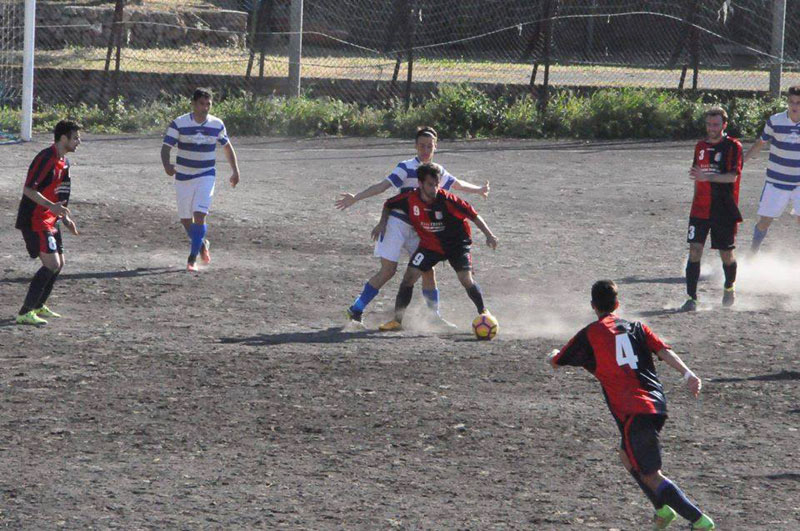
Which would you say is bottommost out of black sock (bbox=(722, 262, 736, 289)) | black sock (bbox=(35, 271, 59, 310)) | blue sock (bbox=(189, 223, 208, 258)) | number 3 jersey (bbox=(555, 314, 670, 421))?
black sock (bbox=(35, 271, 59, 310))

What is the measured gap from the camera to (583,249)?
14.5 m

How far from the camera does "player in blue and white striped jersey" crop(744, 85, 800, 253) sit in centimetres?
1332

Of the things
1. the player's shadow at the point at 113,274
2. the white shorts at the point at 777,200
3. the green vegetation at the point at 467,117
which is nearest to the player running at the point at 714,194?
the white shorts at the point at 777,200

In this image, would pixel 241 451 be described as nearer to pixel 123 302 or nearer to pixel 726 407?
pixel 726 407

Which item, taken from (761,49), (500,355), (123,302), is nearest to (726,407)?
(500,355)

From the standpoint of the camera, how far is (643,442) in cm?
624

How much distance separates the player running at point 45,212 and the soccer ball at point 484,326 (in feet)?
11.7

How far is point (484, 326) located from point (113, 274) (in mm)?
4483

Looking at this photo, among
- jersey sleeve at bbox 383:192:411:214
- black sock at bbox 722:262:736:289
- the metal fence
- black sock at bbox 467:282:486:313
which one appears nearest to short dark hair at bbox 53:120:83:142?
jersey sleeve at bbox 383:192:411:214

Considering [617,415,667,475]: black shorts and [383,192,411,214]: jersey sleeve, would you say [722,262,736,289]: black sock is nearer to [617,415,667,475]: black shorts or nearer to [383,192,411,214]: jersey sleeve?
[383,192,411,214]: jersey sleeve

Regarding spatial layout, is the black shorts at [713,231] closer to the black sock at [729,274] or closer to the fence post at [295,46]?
the black sock at [729,274]

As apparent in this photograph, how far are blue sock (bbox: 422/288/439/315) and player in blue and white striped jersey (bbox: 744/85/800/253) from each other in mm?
4255

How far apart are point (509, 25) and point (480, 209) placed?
13379 millimetres

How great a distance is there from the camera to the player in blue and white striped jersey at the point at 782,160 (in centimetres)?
1332
